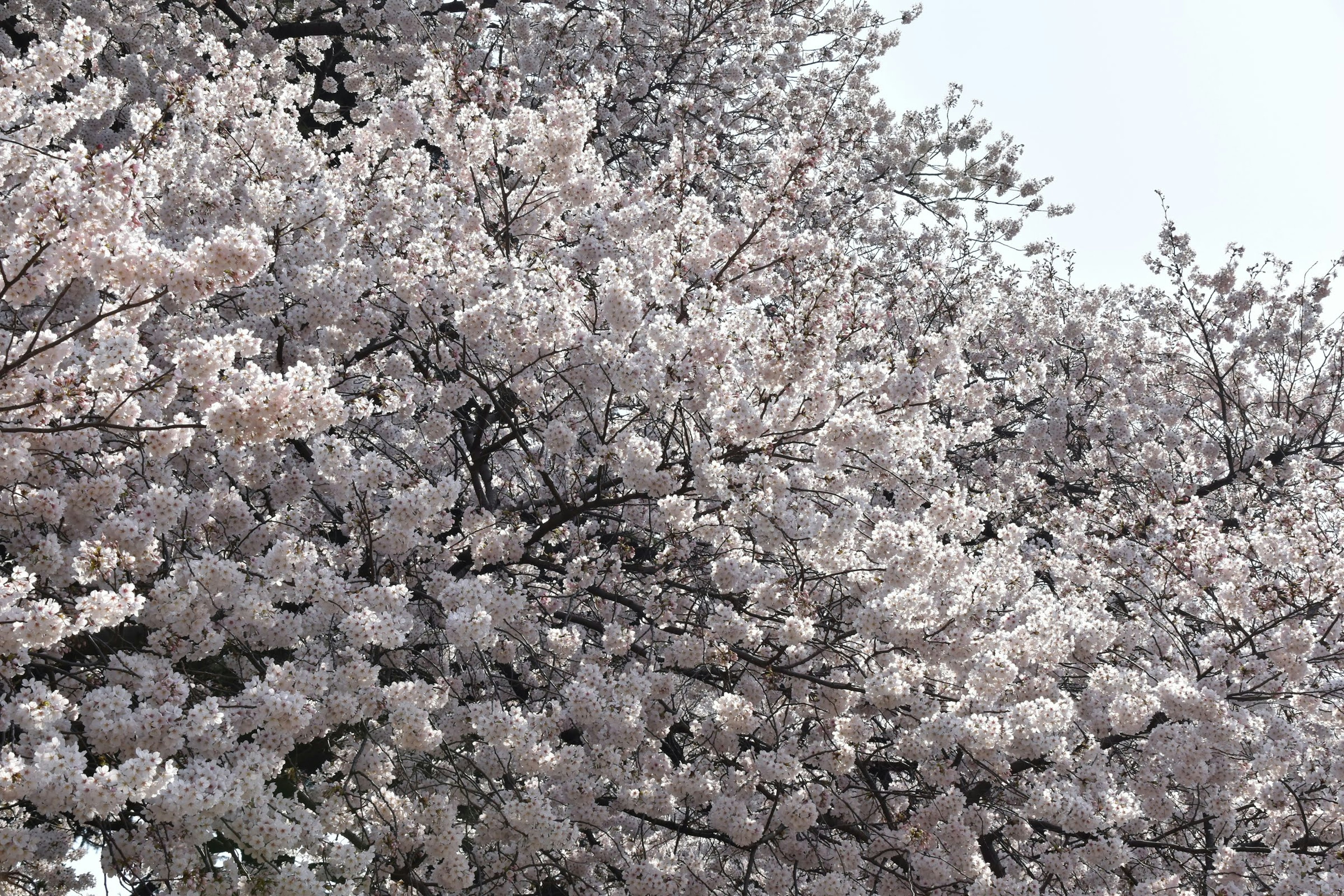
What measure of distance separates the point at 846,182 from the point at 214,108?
894 cm

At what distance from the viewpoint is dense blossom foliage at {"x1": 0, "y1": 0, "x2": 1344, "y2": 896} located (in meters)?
4.10

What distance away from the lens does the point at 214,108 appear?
22.2ft

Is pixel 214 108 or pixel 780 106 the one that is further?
pixel 780 106

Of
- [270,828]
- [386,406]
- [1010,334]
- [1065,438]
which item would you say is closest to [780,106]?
[1010,334]

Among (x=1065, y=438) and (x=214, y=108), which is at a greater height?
(x=1065, y=438)

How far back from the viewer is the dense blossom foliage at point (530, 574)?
410cm

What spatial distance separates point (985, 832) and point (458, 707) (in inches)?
132

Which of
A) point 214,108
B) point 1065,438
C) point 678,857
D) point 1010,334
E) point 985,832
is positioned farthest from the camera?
point 1010,334

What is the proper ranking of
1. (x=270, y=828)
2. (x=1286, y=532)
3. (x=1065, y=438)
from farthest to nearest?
(x=1065, y=438), (x=1286, y=532), (x=270, y=828)

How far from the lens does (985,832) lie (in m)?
6.04

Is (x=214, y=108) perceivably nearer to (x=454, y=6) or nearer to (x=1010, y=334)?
(x=454, y=6)

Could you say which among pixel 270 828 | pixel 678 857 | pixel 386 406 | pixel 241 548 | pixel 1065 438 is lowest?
pixel 270 828

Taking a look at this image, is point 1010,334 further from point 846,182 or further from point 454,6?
point 454,6

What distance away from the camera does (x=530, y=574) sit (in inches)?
274
